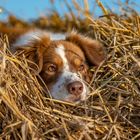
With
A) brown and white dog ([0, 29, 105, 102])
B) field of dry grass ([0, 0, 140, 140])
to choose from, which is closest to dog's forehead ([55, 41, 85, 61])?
brown and white dog ([0, 29, 105, 102])

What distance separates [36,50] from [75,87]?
2.68 feet

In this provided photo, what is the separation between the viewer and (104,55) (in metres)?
6.11

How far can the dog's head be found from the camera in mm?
5301

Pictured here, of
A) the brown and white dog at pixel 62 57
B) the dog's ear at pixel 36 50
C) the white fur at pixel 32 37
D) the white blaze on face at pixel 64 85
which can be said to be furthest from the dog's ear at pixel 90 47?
the white blaze on face at pixel 64 85

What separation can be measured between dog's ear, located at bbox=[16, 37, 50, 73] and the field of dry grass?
0.46 metres

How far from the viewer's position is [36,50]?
232 inches

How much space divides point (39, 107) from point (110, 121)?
57 cm

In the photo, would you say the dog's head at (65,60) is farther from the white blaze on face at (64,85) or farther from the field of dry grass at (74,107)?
the field of dry grass at (74,107)

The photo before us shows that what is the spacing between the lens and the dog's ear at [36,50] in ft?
18.9

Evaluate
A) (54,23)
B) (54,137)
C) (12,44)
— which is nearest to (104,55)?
(12,44)

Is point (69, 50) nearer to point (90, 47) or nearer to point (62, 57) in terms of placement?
point (62, 57)

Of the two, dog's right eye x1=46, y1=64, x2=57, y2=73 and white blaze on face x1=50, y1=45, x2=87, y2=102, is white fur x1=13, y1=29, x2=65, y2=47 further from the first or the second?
→ white blaze on face x1=50, y1=45, x2=87, y2=102

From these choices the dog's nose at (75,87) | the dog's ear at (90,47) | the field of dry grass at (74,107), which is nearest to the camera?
the field of dry grass at (74,107)

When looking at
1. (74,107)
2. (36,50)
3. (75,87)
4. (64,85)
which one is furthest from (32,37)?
(74,107)
